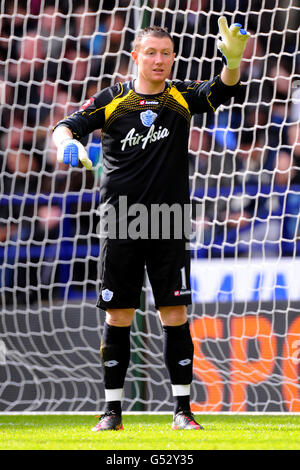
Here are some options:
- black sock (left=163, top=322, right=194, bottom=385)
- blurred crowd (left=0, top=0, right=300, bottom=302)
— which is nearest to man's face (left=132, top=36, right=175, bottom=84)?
black sock (left=163, top=322, right=194, bottom=385)

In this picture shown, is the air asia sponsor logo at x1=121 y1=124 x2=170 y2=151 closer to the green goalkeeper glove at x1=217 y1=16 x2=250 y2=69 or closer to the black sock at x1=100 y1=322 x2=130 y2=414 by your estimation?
the green goalkeeper glove at x1=217 y1=16 x2=250 y2=69

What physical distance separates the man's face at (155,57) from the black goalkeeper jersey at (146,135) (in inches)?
3.4

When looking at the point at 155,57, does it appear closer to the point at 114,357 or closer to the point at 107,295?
the point at 107,295

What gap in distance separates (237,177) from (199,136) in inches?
20.7

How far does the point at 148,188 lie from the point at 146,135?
0.19 m

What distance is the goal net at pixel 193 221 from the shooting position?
4441 millimetres

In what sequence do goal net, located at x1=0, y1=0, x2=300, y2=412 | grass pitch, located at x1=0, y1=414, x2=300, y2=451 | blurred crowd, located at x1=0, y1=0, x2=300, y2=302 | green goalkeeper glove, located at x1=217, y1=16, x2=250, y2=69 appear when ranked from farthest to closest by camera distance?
blurred crowd, located at x1=0, y1=0, x2=300, y2=302 → goal net, located at x1=0, y1=0, x2=300, y2=412 → green goalkeeper glove, located at x1=217, y1=16, x2=250, y2=69 → grass pitch, located at x1=0, y1=414, x2=300, y2=451

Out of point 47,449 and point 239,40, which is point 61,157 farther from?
point 47,449

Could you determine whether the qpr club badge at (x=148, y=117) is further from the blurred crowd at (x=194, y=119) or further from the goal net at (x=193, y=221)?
the blurred crowd at (x=194, y=119)

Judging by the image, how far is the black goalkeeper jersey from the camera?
3.10 m

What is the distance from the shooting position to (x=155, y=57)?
307 cm

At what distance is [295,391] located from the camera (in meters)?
4.37

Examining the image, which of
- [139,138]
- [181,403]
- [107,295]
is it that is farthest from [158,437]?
[139,138]

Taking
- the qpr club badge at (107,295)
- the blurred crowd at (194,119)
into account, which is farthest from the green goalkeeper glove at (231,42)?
the blurred crowd at (194,119)
